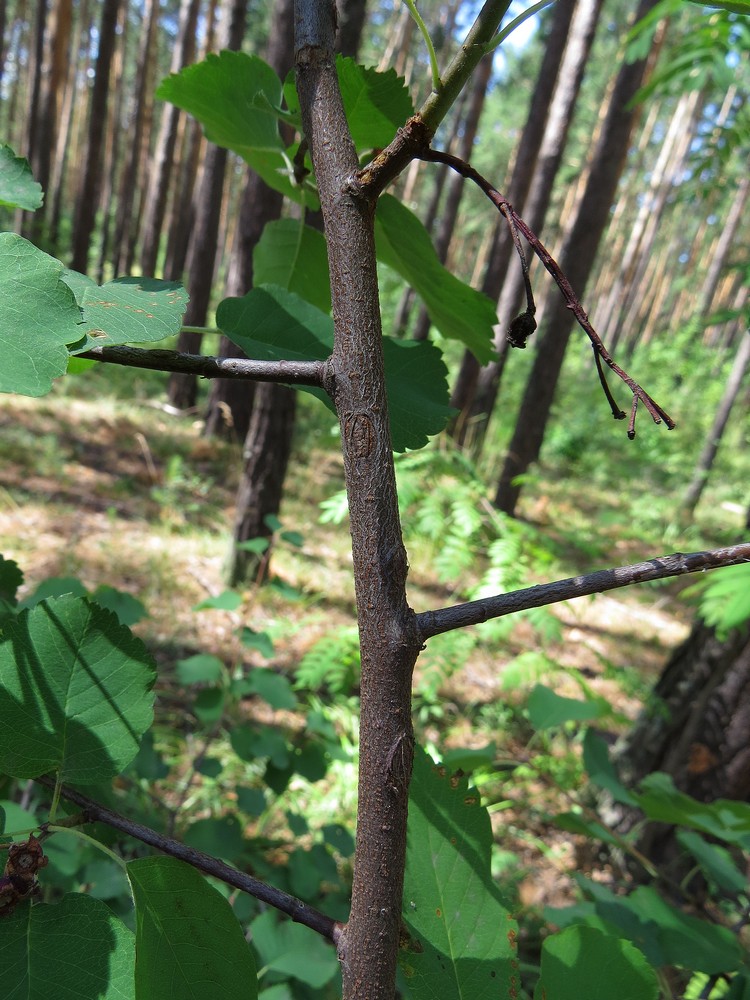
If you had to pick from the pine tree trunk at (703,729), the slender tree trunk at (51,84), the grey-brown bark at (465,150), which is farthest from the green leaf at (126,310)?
the slender tree trunk at (51,84)

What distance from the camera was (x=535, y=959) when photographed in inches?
86.1

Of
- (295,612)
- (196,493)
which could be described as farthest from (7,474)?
(295,612)

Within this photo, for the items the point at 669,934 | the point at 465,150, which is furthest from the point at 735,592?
the point at 465,150

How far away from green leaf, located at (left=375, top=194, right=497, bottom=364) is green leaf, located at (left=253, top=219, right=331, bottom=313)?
8 cm

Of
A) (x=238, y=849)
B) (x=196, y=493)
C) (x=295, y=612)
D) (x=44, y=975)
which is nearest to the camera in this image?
(x=44, y=975)


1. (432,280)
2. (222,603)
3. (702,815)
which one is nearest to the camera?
(432,280)

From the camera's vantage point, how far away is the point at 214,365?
39cm

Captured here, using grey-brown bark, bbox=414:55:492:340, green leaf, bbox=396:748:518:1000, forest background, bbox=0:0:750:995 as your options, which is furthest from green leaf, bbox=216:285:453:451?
grey-brown bark, bbox=414:55:492:340

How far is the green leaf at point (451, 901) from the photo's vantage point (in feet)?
1.37

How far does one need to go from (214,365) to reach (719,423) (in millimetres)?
10252

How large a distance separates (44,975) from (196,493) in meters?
5.04

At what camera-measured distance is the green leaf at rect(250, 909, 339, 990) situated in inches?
39.9

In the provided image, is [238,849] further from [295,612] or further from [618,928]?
[295,612]

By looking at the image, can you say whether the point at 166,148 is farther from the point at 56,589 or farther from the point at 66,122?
the point at 66,122
